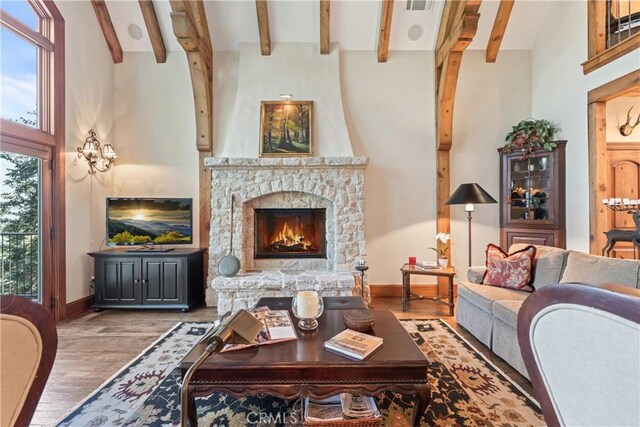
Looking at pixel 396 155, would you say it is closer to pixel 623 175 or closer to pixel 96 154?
pixel 623 175

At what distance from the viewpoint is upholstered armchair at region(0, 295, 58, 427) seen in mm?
708

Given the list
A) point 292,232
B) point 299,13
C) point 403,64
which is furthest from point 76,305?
point 403,64

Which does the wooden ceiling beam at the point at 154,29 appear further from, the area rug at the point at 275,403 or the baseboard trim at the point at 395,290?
the baseboard trim at the point at 395,290

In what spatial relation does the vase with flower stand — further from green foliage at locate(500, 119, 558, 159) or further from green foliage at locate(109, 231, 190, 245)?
green foliage at locate(109, 231, 190, 245)

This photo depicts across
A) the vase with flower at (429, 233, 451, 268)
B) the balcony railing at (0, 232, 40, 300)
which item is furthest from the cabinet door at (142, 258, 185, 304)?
the vase with flower at (429, 233, 451, 268)

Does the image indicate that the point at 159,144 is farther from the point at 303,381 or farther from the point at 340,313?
the point at 303,381

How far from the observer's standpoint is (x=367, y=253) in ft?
14.7

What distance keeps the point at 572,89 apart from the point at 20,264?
714cm

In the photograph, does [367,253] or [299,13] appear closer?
[299,13]

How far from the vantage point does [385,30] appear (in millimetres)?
4129

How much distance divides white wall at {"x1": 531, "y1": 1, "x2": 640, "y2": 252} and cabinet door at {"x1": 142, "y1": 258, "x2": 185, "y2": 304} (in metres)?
5.30

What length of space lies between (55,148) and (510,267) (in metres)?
5.46

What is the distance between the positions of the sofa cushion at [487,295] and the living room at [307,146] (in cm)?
6

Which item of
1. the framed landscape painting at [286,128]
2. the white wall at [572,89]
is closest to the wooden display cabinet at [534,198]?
the white wall at [572,89]
